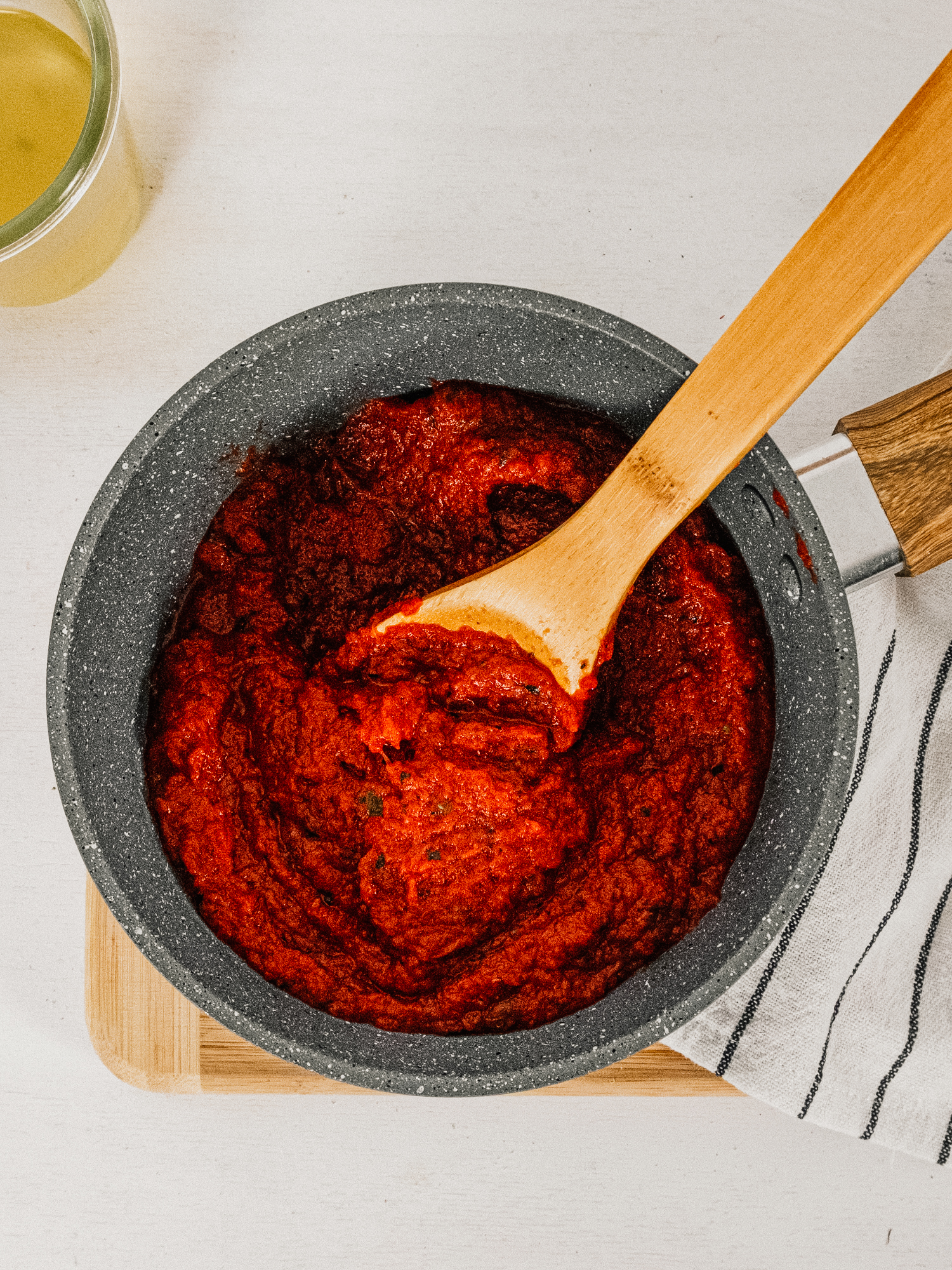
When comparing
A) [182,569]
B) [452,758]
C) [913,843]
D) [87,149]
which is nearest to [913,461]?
[913,843]

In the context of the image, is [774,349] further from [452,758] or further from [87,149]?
[87,149]

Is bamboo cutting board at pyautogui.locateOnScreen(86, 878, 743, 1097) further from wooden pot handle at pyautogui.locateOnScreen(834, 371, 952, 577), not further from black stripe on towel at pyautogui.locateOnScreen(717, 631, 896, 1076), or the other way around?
wooden pot handle at pyautogui.locateOnScreen(834, 371, 952, 577)

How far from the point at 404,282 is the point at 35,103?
1.83 ft

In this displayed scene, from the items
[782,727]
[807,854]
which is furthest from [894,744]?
[807,854]

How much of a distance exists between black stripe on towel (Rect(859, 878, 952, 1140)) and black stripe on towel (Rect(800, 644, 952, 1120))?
0.22 feet

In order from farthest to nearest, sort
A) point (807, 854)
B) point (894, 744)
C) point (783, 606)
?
point (894, 744) < point (783, 606) < point (807, 854)

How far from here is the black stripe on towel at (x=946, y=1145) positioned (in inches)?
56.9

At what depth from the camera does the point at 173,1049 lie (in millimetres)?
1437

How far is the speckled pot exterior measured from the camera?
1.11 meters

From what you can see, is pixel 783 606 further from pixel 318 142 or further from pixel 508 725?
A: pixel 318 142

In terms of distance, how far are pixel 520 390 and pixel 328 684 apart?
1.44 feet

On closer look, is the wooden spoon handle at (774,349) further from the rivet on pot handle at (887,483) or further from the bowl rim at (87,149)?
the bowl rim at (87,149)

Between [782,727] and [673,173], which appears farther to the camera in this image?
[673,173]

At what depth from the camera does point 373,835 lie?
125cm
